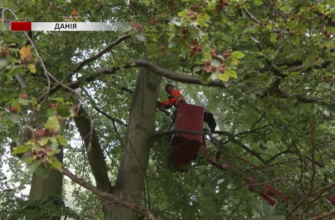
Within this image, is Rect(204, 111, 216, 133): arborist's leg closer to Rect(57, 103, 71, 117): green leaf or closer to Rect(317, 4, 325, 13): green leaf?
Rect(317, 4, 325, 13): green leaf

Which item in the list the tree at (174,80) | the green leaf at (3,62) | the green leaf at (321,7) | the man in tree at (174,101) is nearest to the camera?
the green leaf at (3,62)

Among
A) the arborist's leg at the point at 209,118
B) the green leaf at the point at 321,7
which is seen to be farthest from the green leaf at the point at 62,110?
the arborist's leg at the point at 209,118

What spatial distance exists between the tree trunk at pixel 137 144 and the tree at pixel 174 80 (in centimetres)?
2

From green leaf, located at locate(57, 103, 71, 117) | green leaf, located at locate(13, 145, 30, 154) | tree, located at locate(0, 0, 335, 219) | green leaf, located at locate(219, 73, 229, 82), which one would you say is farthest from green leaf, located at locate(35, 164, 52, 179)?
green leaf, located at locate(219, 73, 229, 82)

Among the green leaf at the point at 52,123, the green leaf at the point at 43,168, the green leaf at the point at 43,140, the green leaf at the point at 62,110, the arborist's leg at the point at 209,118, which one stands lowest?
the green leaf at the point at 43,168

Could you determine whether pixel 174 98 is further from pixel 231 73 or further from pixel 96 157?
pixel 231 73

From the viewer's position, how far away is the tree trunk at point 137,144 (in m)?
4.89

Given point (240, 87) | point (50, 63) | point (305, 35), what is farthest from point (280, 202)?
point (50, 63)

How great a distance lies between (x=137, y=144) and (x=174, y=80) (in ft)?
6.07

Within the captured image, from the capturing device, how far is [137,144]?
5.38 metres

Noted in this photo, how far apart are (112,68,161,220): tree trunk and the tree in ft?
0.05

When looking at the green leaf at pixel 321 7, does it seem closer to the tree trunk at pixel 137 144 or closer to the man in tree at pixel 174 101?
the tree trunk at pixel 137 144

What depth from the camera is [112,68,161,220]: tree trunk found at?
4.89 m

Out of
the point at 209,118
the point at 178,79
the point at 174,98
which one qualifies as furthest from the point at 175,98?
the point at 178,79
